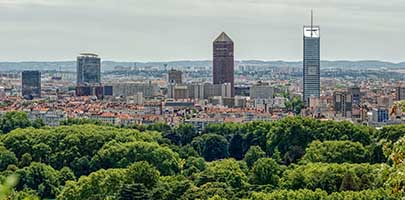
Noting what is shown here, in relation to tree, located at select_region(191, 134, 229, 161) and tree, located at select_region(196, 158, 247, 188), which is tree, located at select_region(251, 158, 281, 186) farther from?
tree, located at select_region(191, 134, 229, 161)

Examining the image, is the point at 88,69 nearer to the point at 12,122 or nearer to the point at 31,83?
the point at 31,83

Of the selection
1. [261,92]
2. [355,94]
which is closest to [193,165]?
[355,94]

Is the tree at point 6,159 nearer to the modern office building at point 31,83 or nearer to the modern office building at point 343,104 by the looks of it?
the modern office building at point 343,104

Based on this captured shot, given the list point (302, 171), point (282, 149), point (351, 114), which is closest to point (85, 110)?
point (351, 114)

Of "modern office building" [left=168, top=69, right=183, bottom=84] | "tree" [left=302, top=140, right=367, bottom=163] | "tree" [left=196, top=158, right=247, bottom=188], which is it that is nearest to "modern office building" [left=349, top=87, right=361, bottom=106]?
"tree" [left=302, top=140, right=367, bottom=163]

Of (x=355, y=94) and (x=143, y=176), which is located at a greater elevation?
(x=355, y=94)

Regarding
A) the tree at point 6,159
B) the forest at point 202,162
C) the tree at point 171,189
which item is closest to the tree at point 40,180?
the forest at point 202,162
